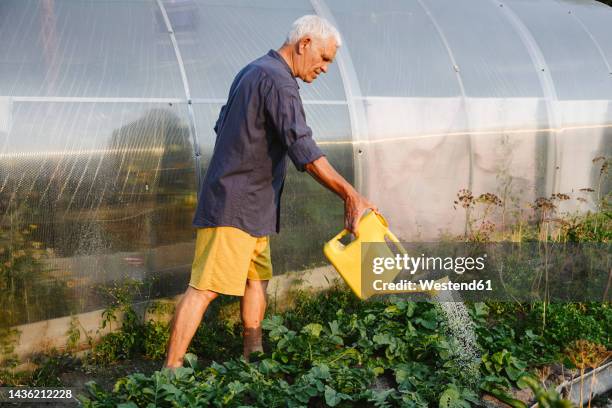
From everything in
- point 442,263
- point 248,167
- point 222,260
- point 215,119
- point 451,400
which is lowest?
point 451,400

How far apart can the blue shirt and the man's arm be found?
0.08 meters

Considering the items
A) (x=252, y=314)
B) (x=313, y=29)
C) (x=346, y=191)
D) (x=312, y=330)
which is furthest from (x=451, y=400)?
(x=313, y=29)

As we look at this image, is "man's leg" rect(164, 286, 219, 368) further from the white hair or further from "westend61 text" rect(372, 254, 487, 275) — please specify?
"westend61 text" rect(372, 254, 487, 275)

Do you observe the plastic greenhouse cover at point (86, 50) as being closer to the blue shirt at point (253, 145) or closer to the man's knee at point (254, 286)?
the blue shirt at point (253, 145)

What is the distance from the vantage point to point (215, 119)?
454 centimetres

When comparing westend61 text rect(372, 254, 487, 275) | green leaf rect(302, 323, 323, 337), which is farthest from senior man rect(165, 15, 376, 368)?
westend61 text rect(372, 254, 487, 275)

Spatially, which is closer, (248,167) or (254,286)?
(248,167)

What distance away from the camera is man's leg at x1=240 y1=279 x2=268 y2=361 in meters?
3.93

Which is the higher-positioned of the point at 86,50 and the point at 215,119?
the point at 86,50

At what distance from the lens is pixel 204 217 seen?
11.9 feet

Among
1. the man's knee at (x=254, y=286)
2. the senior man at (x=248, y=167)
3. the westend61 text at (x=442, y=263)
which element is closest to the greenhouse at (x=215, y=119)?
the westend61 text at (x=442, y=263)

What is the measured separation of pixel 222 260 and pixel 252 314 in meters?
0.48

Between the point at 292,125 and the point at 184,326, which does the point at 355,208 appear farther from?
the point at 184,326

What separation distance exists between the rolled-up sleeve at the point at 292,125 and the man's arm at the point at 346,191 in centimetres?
4
